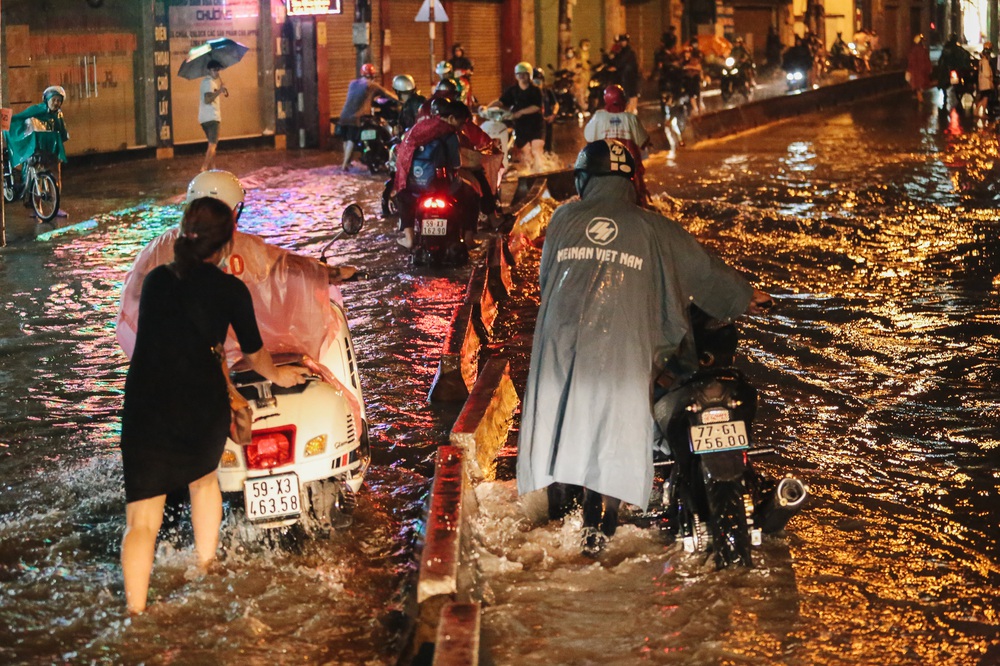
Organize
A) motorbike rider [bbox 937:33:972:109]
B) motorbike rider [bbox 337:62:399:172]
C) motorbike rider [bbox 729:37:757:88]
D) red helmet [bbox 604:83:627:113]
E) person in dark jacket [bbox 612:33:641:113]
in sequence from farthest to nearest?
motorbike rider [bbox 729:37:757:88] → motorbike rider [bbox 937:33:972:109] → person in dark jacket [bbox 612:33:641:113] → motorbike rider [bbox 337:62:399:172] → red helmet [bbox 604:83:627:113]

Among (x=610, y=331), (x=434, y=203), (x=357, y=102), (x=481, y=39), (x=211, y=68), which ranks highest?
(x=481, y=39)

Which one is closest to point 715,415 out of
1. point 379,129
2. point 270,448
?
point 270,448

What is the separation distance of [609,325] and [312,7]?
2023 centimetres

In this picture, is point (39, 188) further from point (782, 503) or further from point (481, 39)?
point (481, 39)

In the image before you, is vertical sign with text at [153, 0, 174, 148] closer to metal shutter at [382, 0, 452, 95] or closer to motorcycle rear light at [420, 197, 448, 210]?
metal shutter at [382, 0, 452, 95]

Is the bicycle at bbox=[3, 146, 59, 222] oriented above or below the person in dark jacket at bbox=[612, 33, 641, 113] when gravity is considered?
below

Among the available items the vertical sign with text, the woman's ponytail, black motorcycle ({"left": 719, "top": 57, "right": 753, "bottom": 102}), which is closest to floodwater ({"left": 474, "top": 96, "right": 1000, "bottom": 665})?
the woman's ponytail

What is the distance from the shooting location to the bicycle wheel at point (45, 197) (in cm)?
1512

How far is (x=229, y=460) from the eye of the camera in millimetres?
5258

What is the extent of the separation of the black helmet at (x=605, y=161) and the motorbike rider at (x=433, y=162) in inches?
265

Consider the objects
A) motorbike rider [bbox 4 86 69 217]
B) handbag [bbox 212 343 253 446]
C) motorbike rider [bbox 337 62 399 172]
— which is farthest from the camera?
motorbike rider [bbox 337 62 399 172]

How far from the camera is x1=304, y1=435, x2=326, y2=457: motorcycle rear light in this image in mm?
5309

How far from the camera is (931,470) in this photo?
6719mm

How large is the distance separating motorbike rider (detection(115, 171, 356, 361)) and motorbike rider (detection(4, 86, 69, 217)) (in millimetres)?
9806
